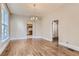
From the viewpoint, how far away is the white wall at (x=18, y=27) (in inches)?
365

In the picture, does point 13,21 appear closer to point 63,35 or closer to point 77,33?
point 63,35

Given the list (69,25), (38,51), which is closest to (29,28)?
(69,25)

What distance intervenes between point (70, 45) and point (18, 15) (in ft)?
18.8

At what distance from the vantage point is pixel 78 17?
4.67 metres

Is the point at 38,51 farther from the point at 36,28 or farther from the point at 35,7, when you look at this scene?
the point at 36,28

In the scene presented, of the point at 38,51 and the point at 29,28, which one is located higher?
the point at 29,28

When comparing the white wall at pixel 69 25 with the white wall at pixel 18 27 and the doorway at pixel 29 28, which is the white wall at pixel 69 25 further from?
the doorway at pixel 29 28


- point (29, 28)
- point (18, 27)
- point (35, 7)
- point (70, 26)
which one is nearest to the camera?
point (70, 26)

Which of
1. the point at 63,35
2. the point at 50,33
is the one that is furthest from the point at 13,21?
the point at 63,35

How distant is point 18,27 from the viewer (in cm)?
958

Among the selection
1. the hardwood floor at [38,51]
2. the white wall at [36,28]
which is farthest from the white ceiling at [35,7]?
the white wall at [36,28]

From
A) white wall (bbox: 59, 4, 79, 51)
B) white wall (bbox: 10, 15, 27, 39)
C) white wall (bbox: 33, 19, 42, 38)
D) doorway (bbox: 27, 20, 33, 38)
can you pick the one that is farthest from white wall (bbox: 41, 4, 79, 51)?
doorway (bbox: 27, 20, 33, 38)

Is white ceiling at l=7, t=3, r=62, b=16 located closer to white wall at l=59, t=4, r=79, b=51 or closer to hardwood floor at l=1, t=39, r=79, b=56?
white wall at l=59, t=4, r=79, b=51

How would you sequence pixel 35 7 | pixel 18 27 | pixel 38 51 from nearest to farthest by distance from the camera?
pixel 38 51 → pixel 35 7 → pixel 18 27
